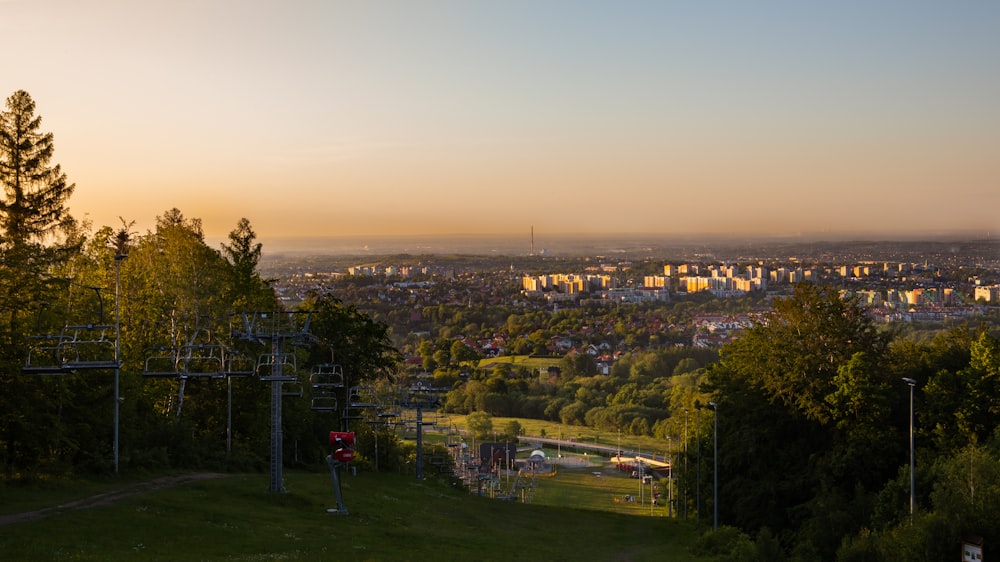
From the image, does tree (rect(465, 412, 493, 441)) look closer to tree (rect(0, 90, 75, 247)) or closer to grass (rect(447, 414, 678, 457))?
grass (rect(447, 414, 678, 457))

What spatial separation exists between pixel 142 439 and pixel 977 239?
177m

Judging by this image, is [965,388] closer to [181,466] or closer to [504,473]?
[181,466]

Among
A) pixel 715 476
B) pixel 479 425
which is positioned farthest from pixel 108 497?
pixel 479 425

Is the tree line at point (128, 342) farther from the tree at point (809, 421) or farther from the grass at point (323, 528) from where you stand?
the tree at point (809, 421)

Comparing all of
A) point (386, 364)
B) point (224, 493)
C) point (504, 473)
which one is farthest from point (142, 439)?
point (504, 473)

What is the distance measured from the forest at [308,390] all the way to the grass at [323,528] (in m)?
3.49

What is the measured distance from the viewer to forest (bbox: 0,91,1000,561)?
33.2 meters

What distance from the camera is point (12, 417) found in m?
30.3

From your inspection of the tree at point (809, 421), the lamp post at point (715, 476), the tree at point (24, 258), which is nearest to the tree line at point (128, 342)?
the tree at point (24, 258)

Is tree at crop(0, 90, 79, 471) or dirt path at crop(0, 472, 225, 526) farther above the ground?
tree at crop(0, 90, 79, 471)

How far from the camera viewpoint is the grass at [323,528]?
23.0 metres

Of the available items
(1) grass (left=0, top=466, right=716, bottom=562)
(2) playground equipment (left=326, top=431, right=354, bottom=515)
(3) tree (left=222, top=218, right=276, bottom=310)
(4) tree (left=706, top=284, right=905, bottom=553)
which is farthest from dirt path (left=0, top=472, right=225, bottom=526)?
(4) tree (left=706, top=284, right=905, bottom=553)

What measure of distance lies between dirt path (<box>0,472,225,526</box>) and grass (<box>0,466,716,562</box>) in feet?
1.61

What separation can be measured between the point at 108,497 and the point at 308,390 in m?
20.0
